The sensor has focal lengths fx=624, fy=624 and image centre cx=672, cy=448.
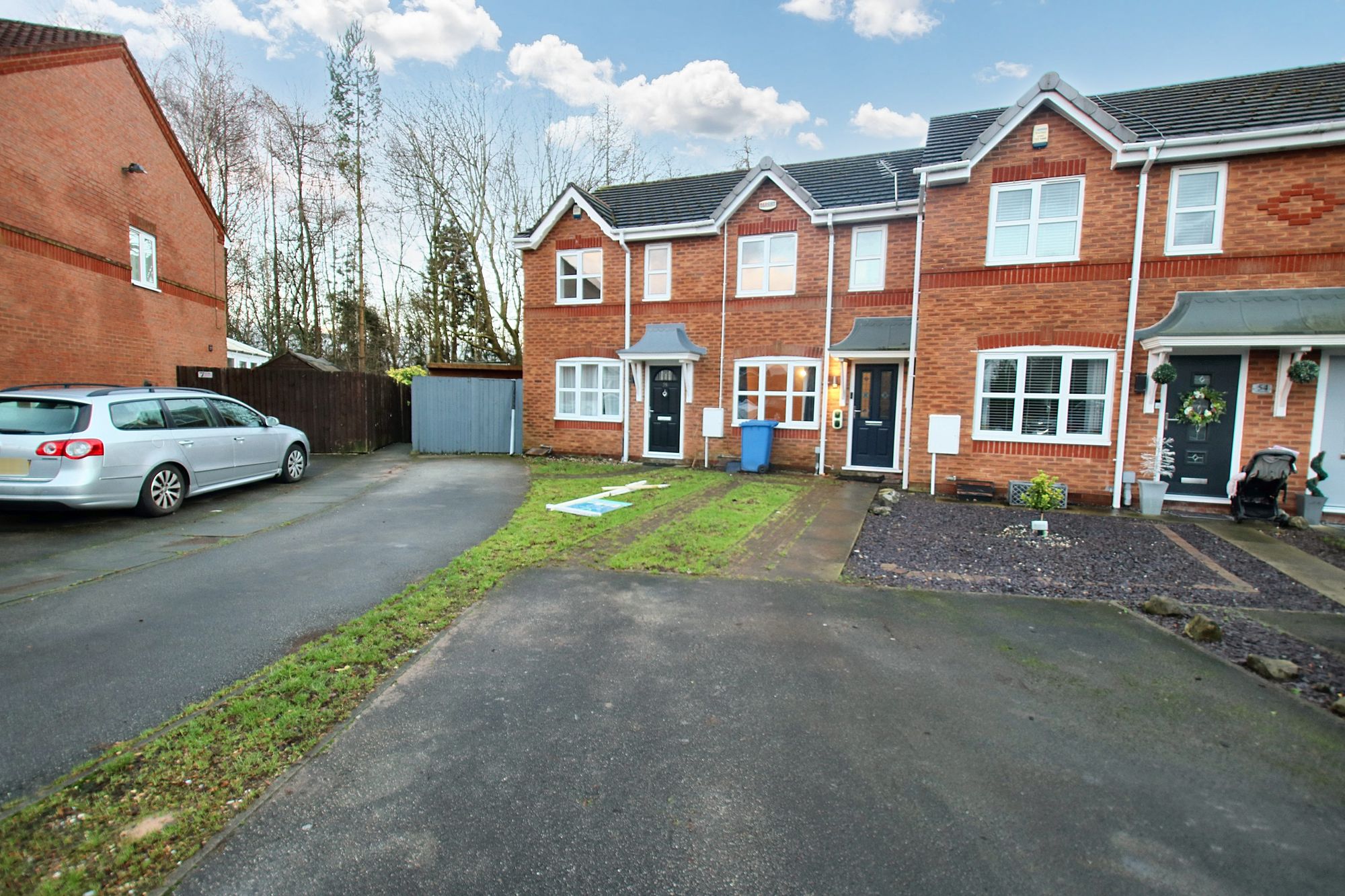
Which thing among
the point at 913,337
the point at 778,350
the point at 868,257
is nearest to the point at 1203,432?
the point at 913,337

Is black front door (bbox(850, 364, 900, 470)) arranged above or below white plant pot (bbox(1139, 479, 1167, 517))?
above

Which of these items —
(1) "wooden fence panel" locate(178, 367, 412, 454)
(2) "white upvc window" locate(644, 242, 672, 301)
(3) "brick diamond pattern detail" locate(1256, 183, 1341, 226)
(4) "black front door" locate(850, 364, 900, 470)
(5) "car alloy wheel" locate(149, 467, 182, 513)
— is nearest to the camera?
(5) "car alloy wheel" locate(149, 467, 182, 513)

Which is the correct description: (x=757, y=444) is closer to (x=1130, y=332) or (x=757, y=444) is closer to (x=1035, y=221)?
(x=1035, y=221)

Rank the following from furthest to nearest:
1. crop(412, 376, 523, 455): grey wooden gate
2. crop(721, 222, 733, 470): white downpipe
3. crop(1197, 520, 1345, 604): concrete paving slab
A: crop(412, 376, 523, 455): grey wooden gate < crop(721, 222, 733, 470): white downpipe < crop(1197, 520, 1345, 604): concrete paving slab

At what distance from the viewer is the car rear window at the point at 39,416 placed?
6.96 meters

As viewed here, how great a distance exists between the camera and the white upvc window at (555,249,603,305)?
15.2 metres

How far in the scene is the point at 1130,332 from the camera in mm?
9828

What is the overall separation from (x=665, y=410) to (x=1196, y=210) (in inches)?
396

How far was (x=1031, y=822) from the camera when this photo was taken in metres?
2.55

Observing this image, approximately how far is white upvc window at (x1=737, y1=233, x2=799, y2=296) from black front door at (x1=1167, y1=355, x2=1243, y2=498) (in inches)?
272

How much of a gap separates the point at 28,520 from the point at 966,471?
13375 millimetres

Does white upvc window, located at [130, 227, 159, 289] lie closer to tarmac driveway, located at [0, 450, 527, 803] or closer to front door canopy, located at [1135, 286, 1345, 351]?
tarmac driveway, located at [0, 450, 527, 803]

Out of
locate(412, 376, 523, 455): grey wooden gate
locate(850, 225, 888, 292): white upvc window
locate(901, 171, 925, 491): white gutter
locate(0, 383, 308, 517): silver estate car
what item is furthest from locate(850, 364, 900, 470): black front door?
locate(0, 383, 308, 517): silver estate car

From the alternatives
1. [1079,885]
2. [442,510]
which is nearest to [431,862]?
[1079,885]
